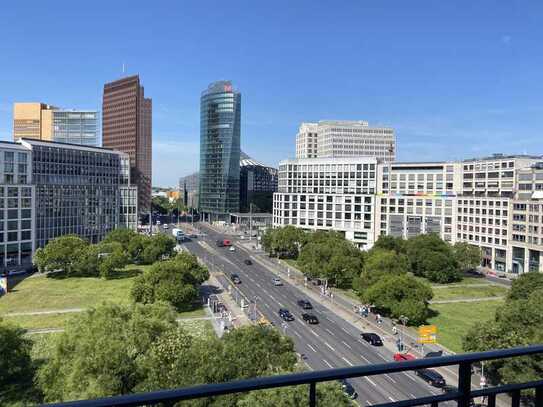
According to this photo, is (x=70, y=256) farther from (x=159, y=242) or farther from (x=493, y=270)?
(x=493, y=270)

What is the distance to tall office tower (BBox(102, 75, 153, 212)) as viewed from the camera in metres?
169

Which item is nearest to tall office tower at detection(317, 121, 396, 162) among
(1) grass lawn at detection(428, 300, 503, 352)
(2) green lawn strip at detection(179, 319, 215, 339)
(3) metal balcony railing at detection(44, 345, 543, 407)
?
(1) grass lawn at detection(428, 300, 503, 352)

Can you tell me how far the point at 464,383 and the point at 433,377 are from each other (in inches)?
1201

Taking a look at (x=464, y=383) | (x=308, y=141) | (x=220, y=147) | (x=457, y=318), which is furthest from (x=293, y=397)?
(x=308, y=141)

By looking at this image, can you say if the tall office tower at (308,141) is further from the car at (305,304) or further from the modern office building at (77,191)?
the car at (305,304)

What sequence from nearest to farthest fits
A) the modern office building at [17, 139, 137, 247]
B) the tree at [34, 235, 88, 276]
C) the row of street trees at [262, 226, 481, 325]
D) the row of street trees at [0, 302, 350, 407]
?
the row of street trees at [0, 302, 350, 407]
the row of street trees at [262, 226, 481, 325]
the tree at [34, 235, 88, 276]
the modern office building at [17, 139, 137, 247]

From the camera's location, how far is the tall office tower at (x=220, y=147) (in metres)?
152

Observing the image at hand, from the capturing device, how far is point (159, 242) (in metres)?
79.1

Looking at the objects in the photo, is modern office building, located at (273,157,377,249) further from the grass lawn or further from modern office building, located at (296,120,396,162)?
modern office building, located at (296,120,396,162)

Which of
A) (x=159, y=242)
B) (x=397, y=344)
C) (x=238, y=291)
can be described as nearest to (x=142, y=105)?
(x=159, y=242)

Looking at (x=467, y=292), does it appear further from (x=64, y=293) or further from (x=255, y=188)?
(x=255, y=188)

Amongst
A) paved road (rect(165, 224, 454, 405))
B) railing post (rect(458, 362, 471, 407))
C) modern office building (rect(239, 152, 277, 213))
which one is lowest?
paved road (rect(165, 224, 454, 405))

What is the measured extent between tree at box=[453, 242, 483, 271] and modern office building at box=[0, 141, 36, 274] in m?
77.3

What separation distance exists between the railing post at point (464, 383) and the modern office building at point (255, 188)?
15984 centimetres
